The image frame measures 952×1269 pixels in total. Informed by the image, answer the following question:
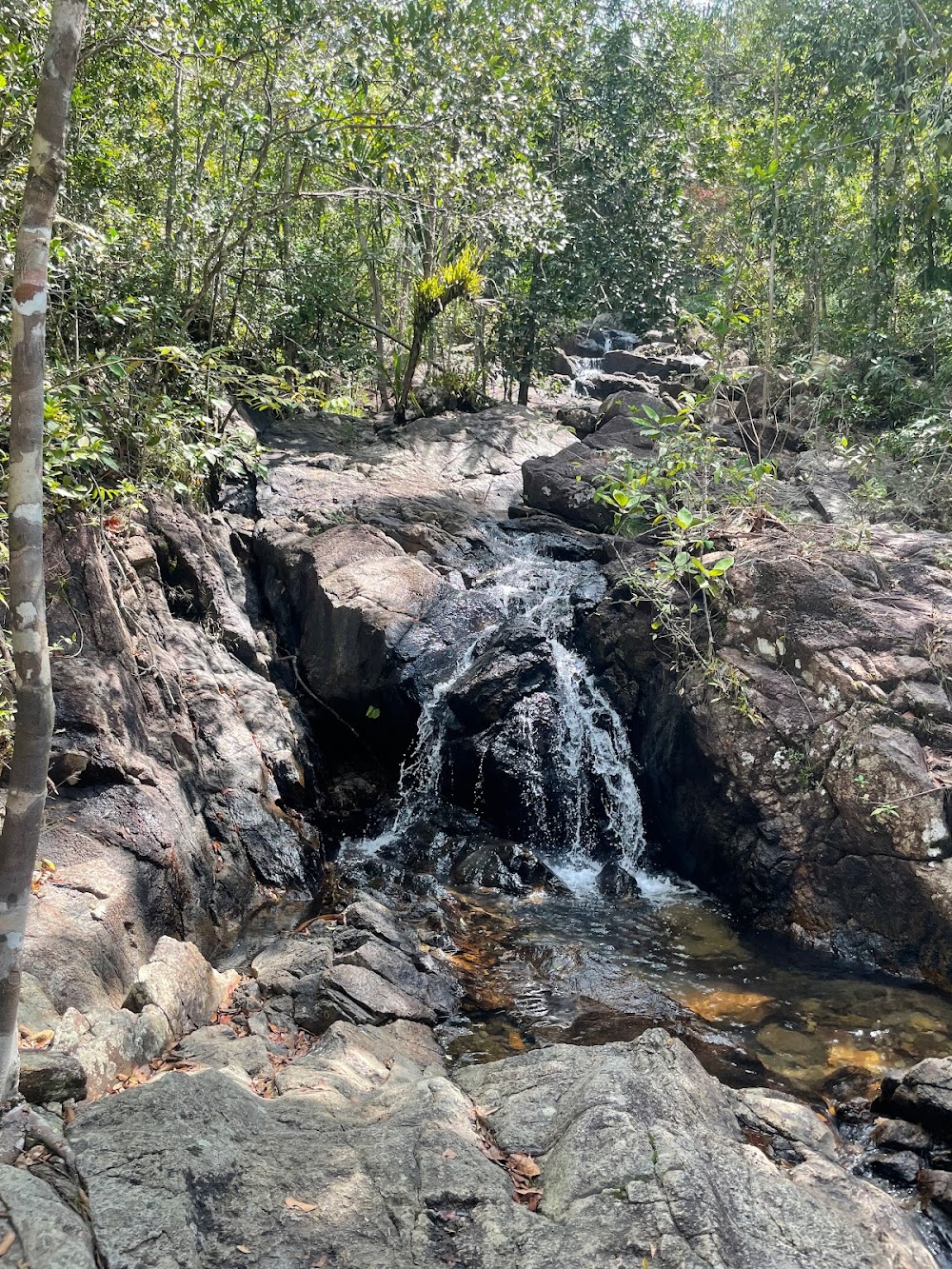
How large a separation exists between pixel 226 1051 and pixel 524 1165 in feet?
6.03

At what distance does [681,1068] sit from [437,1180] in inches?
69.9

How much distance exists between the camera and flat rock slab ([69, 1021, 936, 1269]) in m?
3.00

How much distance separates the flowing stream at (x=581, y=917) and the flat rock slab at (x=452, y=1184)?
1.95 meters

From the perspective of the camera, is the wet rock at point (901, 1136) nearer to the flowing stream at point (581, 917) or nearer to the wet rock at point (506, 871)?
the flowing stream at point (581, 917)

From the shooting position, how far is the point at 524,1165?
378 cm

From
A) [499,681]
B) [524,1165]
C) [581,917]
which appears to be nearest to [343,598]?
[499,681]

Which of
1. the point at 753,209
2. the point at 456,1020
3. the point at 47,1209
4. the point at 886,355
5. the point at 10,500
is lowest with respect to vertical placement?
the point at 456,1020

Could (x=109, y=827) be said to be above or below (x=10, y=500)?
below

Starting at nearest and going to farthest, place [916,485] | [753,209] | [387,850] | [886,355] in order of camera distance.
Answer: [387,850] < [916,485] < [886,355] < [753,209]

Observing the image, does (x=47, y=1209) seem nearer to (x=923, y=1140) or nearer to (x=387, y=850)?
(x=923, y=1140)

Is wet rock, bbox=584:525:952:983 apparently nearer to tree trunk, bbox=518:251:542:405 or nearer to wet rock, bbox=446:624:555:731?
wet rock, bbox=446:624:555:731

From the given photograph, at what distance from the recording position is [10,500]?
3340 millimetres

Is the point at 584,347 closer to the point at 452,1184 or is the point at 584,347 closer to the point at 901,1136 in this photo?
the point at 901,1136

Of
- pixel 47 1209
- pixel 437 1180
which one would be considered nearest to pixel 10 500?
pixel 47 1209
